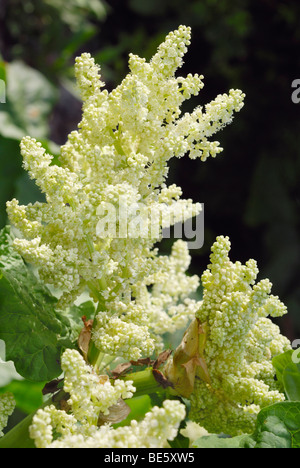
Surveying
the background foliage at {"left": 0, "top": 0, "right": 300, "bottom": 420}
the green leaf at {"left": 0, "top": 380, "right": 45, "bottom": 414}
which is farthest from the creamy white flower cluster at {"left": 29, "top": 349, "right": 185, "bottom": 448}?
the background foliage at {"left": 0, "top": 0, "right": 300, "bottom": 420}

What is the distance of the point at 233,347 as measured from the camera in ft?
2.01

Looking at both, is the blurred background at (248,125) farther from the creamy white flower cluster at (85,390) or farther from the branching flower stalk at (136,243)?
the creamy white flower cluster at (85,390)

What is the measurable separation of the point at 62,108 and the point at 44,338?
8.62ft

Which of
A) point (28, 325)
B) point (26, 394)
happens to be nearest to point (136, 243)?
point (28, 325)

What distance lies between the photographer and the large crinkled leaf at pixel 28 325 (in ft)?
2.14

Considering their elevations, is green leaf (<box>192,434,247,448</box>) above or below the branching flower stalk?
below

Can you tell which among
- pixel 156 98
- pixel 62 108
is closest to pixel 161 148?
pixel 156 98

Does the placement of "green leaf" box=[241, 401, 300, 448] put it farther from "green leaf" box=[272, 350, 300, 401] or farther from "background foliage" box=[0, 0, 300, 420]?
"background foliage" box=[0, 0, 300, 420]

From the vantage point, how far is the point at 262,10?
2.60m

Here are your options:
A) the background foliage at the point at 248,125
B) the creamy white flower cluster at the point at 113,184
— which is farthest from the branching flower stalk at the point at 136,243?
the background foliage at the point at 248,125

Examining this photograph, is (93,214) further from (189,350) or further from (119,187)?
(189,350)

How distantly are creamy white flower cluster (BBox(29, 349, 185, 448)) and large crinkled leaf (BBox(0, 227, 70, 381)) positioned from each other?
10cm

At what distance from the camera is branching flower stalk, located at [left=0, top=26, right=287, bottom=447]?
0.59m

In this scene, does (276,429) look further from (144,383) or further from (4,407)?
(4,407)
